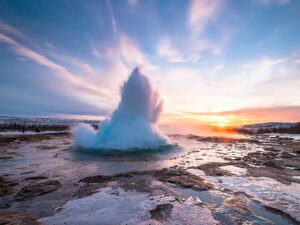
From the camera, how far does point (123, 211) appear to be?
18.4 ft

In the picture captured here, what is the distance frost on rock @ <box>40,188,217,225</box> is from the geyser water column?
11.3 m

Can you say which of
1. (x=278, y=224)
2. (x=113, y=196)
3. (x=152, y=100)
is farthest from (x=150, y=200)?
(x=152, y=100)

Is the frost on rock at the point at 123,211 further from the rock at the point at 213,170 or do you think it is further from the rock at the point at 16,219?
the rock at the point at 213,170

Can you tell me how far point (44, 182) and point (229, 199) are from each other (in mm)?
7317

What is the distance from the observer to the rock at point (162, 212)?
524 cm

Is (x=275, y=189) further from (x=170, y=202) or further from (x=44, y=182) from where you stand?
(x=44, y=182)

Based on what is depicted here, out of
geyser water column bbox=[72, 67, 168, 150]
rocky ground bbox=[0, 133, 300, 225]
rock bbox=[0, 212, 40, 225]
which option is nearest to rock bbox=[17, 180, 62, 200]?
rocky ground bbox=[0, 133, 300, 225]

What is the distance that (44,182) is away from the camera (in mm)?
8391

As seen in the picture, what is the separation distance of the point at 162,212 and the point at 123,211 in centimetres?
110

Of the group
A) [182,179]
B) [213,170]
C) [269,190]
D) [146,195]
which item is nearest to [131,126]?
[213,170]

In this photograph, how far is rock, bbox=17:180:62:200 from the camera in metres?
6.91

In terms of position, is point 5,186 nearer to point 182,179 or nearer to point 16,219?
point 16,219

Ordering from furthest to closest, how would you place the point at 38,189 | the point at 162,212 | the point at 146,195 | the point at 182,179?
the point at 182,179
the point at 38,189
the point at 146,195
the point at 162,212

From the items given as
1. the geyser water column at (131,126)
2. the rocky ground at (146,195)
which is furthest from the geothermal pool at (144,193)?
the geyser water column at (131,126)
